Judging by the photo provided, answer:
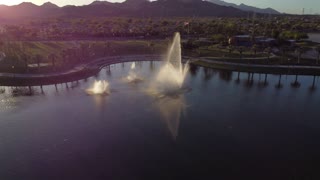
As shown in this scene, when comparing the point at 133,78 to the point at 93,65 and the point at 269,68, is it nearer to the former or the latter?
the point at 93,65

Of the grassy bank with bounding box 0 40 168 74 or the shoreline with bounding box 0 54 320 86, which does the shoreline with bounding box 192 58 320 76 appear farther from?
the grassy bank with bounding box 0 40 168 74

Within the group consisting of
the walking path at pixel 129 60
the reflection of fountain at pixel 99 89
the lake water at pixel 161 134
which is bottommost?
the lake water at pixel 161 134

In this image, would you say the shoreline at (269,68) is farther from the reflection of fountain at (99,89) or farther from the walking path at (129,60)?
the reflection of fountain at (99,89)

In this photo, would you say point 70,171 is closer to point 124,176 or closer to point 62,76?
point 124,176

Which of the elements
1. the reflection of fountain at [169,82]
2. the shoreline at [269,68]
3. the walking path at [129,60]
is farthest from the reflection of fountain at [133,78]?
the shoreline at [269,68]

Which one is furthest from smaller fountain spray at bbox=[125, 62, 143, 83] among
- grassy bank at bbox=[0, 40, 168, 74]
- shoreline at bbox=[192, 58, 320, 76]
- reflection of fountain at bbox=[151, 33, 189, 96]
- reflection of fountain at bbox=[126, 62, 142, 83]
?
shoreline at bbox=[192, 58, 320, 76]

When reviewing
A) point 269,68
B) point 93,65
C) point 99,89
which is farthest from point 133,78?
point 269,68

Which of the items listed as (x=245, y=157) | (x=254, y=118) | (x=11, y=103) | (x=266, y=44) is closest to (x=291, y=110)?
(x=254, y=118)
